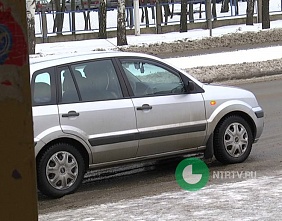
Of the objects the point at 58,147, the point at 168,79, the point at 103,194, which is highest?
the point at 168,79

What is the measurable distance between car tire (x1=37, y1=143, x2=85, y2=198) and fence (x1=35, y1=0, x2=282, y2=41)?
27516 millimetres

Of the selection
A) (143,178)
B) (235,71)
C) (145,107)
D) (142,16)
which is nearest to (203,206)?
(145,107)

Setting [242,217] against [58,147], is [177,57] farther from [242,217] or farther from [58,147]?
[242,217]

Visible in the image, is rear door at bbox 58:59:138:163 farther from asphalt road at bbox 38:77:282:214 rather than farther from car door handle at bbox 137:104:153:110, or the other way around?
asphalt road at bbox 38:77:282:214

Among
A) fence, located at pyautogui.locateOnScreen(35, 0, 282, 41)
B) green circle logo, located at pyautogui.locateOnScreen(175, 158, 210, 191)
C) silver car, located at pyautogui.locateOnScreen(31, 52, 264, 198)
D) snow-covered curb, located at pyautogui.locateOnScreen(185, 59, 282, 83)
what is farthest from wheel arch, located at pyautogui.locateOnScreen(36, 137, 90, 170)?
fence, located at pyautogui.locateOnScreen(35, 0, 282, 41)

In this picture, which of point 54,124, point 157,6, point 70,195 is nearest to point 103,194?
point 70,195

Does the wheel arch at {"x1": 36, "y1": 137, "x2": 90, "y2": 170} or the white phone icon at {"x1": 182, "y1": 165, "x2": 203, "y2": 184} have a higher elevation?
the wheel arch at {"x1": 36, "y1": 137, "x2": 90, "y2": 170}

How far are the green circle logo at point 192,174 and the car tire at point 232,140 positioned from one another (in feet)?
0.95

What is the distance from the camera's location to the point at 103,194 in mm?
7230

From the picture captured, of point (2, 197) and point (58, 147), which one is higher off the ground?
point (2, 197)

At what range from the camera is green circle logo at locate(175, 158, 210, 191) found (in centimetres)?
724

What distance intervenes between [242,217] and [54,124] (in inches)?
97.1

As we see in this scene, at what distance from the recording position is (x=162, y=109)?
766 centimetres

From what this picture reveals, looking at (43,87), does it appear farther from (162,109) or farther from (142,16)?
(142,16)
